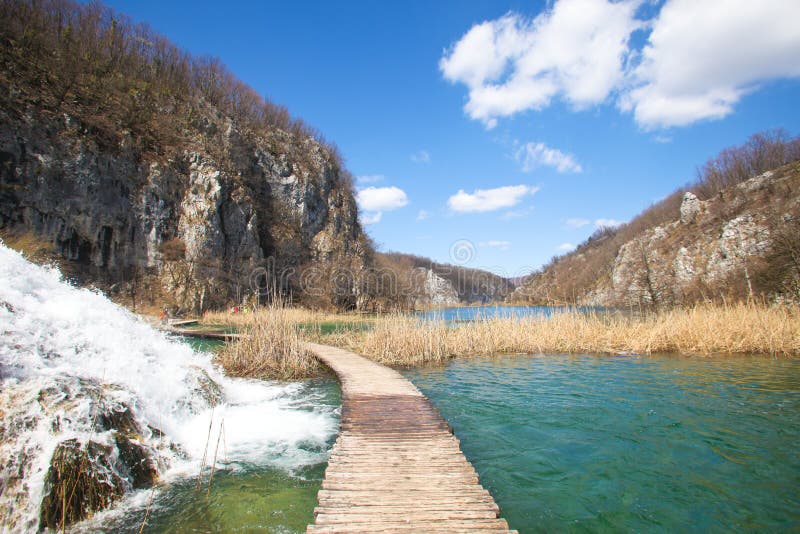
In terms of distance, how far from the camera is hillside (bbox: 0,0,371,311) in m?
23.3

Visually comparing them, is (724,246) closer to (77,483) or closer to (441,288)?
(77,483)

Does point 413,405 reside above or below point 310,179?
below

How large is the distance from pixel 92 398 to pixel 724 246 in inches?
1800

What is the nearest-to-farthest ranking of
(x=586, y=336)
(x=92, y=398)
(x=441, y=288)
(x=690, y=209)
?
(x=92, y=398) → (x=586, y=336) → (x=690, y=209) → (x=441, y=288)

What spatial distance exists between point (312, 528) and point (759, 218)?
137ft

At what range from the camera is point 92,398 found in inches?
177

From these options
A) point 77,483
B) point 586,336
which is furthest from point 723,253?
point 77,483

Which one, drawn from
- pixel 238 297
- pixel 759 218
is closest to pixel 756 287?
pixel 759 218

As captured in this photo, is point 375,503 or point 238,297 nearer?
point 375,503

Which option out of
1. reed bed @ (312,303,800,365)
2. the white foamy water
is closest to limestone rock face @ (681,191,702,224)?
reed bed @ (312,303,800,365)

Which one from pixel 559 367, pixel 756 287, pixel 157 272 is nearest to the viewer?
pixel 559 367

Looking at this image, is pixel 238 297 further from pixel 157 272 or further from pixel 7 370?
pixel 7 370

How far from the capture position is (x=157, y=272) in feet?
89.3

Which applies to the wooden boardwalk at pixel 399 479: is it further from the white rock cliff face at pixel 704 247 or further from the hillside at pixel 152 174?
the white rock cliff face at pixel 704 247
